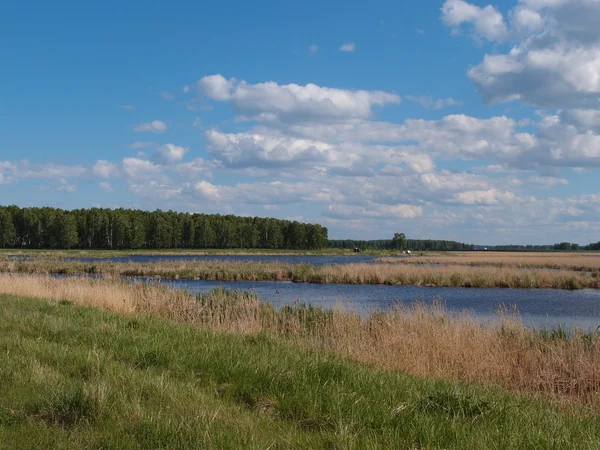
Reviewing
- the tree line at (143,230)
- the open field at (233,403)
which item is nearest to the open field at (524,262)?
the open field at (233,403)

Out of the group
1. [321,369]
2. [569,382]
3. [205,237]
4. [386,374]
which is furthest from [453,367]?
[205,237]

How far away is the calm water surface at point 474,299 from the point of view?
21.2 metres

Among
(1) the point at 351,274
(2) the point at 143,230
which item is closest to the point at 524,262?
(1) the point at 351,274

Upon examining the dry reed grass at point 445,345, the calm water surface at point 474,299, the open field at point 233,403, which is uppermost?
the open field at point 233,403

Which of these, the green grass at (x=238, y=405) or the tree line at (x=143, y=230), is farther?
the tree line at (x=143, y=230)

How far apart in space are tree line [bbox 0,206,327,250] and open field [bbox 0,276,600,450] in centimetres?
9805

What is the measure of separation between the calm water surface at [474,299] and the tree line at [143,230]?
258 ft

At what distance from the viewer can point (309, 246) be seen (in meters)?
137

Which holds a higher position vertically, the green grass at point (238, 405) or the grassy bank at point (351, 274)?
the green grass at point (238, 405)

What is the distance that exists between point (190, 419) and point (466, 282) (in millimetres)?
33570

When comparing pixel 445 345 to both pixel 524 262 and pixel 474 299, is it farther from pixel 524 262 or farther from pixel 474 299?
pixel 524 262

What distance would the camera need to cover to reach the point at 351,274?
126ft

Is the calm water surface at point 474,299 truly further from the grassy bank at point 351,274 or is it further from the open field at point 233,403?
the open field at point 233,403

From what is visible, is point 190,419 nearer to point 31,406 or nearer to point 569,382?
point 31,406
